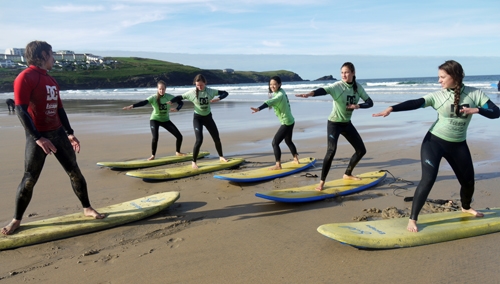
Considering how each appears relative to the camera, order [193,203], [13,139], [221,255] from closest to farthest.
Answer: [221,255] → [193,203] → [13,139]

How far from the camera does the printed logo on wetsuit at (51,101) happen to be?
429cm

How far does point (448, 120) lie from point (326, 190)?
220 cm

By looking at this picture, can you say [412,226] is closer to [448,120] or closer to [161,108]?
[448,120]

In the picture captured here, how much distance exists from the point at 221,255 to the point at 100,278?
1122 mm

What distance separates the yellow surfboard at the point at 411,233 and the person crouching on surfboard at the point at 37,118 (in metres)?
3.12

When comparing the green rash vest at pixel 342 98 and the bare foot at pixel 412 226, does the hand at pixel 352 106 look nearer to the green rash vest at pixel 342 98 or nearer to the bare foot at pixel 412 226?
the green rash vest at pixel 342 98

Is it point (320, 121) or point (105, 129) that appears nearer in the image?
point (105, 129)

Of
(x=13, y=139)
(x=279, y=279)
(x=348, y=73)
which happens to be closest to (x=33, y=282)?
(x=279, y=279)

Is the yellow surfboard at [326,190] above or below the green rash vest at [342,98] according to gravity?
below

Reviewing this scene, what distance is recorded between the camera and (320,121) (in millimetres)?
15227

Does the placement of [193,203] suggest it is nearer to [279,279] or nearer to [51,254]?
[51,254]

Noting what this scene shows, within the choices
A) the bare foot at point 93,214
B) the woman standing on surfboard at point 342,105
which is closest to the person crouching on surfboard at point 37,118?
the bare foot at point 93,214

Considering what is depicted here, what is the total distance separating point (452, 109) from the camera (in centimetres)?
397

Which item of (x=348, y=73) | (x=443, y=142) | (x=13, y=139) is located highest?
(x=348, y=73)
